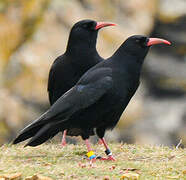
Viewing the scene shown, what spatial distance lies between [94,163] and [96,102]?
723 millimetres

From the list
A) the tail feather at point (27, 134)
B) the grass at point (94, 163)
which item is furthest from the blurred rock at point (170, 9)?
the tail feather at point (27, 134)

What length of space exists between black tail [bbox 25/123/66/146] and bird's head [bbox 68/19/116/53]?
1935 millimetres

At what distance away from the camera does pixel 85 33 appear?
8.91 metres

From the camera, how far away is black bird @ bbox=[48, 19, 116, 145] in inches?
343

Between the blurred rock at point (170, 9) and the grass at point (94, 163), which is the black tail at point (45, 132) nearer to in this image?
the grass at point (94, 163)

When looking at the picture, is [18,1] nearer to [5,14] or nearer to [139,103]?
[5,14]

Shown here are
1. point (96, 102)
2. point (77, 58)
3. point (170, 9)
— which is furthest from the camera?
point (170, 9)

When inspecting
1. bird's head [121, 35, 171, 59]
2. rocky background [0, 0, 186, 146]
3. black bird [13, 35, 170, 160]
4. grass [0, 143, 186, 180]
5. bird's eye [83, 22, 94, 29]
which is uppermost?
bird's eye [83, 22, 94, 29]

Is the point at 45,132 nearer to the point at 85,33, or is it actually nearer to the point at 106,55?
the point at 85,33

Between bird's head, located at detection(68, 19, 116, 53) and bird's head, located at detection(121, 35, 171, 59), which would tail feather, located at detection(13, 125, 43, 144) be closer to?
bird's head, located at detection(121, 35, 171, 59)

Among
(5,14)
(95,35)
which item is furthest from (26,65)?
(95,35)

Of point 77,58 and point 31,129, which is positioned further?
point 77,58

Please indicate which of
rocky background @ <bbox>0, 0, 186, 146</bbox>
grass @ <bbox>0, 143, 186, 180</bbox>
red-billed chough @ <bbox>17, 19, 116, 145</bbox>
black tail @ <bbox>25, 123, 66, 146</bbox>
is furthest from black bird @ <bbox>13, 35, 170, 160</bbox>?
rocky background @ <bbox>0, 0, 186, 146</bbox>

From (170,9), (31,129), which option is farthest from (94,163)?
(170,9)
